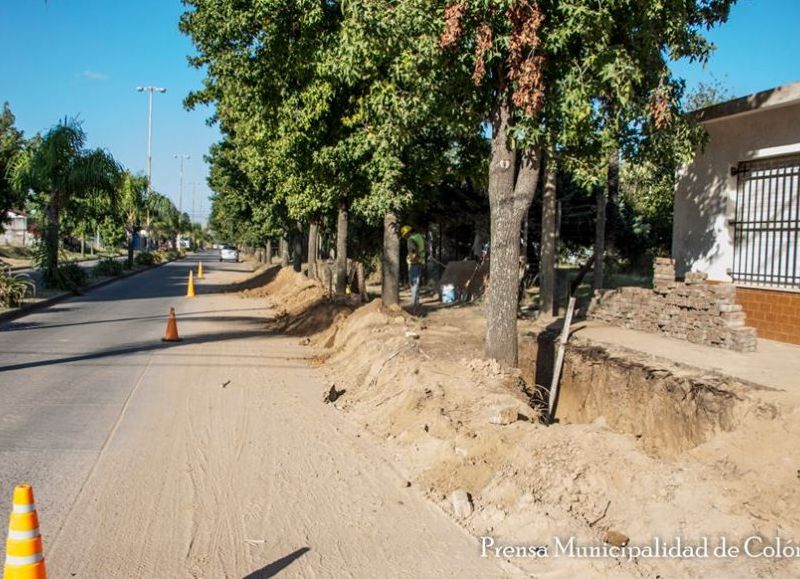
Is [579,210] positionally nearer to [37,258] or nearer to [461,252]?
[461,252]

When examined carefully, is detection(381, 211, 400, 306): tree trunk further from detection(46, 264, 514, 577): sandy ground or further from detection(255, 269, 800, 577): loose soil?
detection(46, 264, 514, 577): sandy ground

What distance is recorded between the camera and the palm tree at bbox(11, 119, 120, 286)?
25078 mm

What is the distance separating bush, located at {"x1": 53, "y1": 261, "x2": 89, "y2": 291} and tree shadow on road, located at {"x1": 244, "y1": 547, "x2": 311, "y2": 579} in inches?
907

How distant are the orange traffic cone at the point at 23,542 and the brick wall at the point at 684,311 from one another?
907 cm

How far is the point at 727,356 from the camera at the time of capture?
948 centimetres

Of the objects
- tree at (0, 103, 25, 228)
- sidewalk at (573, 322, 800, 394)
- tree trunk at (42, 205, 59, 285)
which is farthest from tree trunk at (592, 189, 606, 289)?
tree at (0, 103, 25, 228)

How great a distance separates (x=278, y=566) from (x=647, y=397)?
19.1 feet

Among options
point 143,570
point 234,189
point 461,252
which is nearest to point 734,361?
point 143,570

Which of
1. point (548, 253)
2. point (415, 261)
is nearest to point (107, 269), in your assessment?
point (415, 261)

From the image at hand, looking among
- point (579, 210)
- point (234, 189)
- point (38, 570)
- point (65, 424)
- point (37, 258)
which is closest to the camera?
point (38, 570)

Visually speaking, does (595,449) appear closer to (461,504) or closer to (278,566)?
(461,504)

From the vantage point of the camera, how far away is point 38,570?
3.16 meters

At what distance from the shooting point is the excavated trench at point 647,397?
7.52m

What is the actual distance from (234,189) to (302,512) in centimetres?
3096
